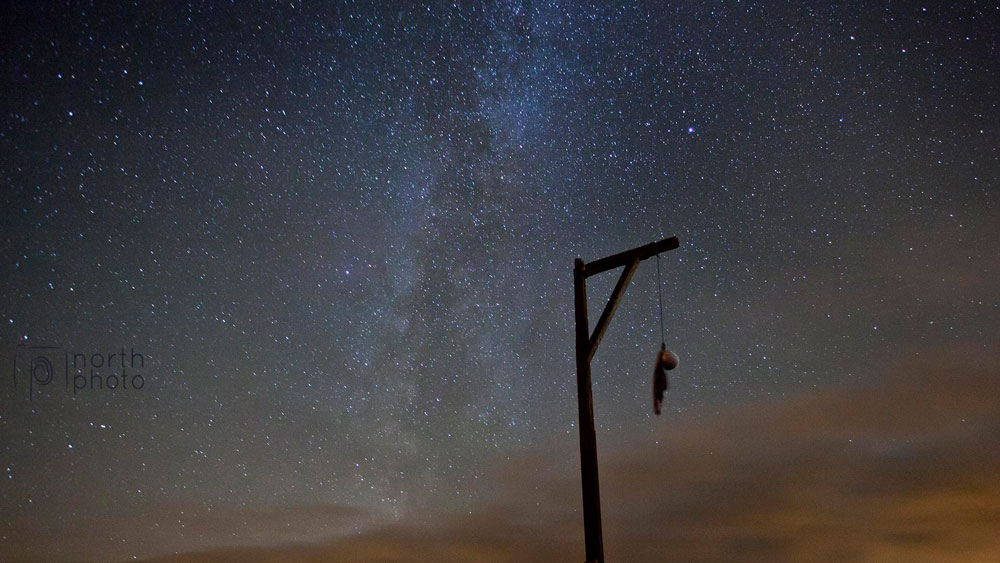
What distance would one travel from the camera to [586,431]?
6.56m

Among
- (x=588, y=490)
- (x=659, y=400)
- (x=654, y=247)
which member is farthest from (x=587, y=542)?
(x=654, y=247)

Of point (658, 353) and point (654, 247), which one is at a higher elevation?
point (654, 247)

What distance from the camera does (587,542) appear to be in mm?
6238

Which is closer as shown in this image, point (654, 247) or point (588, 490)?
point (588, 490)

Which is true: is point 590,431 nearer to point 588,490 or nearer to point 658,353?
point 588,490

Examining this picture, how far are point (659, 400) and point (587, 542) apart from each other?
4.94 feet

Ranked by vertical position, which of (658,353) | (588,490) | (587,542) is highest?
(658,353)

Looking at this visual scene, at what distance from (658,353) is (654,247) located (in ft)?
3.52

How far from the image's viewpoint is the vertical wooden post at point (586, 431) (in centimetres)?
622

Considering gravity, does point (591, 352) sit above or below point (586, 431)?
above

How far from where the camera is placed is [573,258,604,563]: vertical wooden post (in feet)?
20.4

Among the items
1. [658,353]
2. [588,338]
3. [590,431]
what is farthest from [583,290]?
[590,431]

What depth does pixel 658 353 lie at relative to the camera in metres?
6.94

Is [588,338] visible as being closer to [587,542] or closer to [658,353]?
[658,353]
